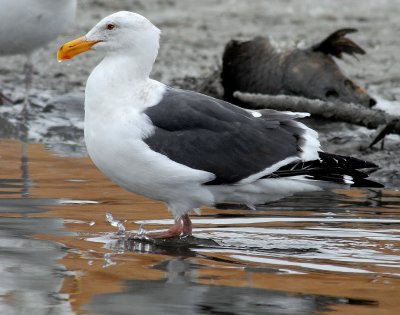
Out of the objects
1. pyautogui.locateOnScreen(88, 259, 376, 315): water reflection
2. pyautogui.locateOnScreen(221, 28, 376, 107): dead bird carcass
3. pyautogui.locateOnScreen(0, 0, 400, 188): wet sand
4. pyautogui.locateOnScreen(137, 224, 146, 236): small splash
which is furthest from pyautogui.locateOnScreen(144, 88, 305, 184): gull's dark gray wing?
pyautogui.locateOnScreen(221, 28, 376, 107): dead bird carcass

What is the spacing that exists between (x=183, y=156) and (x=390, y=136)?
11.5ft

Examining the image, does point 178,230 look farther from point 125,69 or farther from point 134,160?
point 125,69

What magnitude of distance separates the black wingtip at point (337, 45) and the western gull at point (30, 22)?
2.33m

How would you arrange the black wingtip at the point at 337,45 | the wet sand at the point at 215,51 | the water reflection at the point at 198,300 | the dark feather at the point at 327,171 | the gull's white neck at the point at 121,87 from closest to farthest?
the water reflection at the point at 198,300 → the gull's white neck at the point at 121,87 → the dark feather at the point at 327,171 → the wet sand at the point at 215,51 → the black wingtip at the point at 337,45

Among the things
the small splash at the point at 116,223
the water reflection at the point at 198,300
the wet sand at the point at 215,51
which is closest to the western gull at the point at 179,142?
the small splash at the point at 116,223

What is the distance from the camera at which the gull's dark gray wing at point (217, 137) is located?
6.58 meters

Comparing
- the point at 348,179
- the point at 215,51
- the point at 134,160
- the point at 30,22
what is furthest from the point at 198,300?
the point at 215,51

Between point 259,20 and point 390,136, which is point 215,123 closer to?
point 390,136

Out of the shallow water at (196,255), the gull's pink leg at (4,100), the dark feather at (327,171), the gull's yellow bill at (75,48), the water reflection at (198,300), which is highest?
the gull's pink leg at (4,100)

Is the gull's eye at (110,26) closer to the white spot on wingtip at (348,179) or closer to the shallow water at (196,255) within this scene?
the shallow water at (196,255)

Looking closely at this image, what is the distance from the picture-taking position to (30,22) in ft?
35.4

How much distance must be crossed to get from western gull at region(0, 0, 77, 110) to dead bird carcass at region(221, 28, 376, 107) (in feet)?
5.08

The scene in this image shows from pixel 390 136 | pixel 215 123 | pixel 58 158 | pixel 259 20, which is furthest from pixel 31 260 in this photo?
pixel 259 20

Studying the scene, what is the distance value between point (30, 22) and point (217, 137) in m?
4.53
